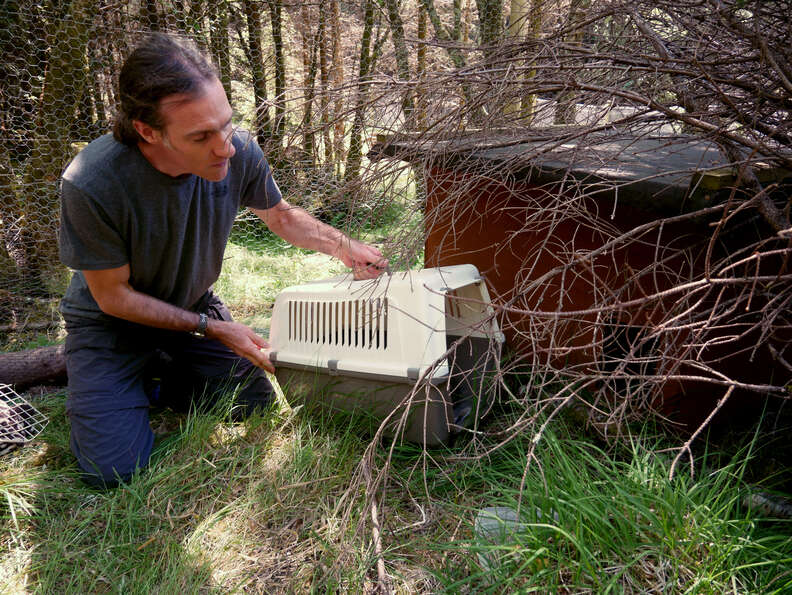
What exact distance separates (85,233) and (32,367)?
3.00 feet

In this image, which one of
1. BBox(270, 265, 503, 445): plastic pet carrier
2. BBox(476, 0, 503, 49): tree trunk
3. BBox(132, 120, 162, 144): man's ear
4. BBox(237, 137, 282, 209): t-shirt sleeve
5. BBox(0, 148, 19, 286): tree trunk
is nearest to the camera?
BBox(270, 265, 503, 445): plastic pet carrier

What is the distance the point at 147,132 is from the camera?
1.69m

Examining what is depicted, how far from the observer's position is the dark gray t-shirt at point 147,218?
5.52 feet

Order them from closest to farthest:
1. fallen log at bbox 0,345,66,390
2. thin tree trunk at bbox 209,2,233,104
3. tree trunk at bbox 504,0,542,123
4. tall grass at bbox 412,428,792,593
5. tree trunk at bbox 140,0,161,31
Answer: tall grass at bbox 412,428,792,593, tree trunk at bbox 504,0,542,123, fallen log at bbox 0,345,66,390, tree trunk at bbox 140,0,161,31, thin tree trunk at bbox 209,2,233,104

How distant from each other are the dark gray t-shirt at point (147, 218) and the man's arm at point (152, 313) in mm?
52

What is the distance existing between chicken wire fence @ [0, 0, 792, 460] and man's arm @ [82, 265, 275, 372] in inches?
19.7

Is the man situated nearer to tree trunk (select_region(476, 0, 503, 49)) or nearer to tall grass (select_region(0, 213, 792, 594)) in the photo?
tall grass (select_region(0, 213, 792, 594))

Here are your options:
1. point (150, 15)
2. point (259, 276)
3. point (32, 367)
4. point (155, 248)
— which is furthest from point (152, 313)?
point (150, 15)

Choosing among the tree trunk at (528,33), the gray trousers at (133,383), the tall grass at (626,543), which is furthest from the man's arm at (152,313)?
the tree trunk at (528,33)

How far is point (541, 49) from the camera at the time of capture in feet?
4.27

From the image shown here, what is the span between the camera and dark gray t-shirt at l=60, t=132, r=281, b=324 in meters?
1.68

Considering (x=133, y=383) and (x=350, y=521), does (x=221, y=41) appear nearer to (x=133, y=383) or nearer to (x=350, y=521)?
(x=133, y=383)

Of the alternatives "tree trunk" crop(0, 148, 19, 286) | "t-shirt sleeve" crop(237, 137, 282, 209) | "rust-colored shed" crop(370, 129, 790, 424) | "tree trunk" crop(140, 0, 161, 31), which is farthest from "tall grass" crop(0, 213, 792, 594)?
"tree trunk" crop(140, 0, 161, 31)

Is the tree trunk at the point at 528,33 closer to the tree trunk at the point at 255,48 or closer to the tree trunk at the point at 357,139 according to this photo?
the tree trunk at the point at 357,139
